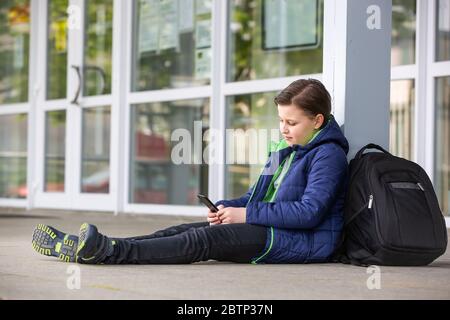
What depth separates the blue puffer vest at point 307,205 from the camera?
12.0 feet

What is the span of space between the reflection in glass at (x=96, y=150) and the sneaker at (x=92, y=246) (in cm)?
480

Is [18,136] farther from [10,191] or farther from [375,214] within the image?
[375,214]

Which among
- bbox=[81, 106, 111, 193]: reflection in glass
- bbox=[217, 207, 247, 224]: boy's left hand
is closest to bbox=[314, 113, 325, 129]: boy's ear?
bbox=[217, 207, 247, 224]: boy's left hand

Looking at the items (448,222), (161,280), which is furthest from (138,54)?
(161,280)

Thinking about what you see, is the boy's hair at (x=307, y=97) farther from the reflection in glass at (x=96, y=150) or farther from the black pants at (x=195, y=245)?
the reflection in glass at (x=96, y=150)

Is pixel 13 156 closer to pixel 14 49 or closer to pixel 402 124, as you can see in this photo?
pixel 14 49

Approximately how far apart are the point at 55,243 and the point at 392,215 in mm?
1335

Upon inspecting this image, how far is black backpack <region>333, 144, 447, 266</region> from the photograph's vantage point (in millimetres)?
3604

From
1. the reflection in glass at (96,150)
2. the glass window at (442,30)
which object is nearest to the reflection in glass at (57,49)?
the reflection in glass at (96,150)

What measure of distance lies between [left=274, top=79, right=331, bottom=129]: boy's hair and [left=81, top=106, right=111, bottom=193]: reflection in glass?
473cm

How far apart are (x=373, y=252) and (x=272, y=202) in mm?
448

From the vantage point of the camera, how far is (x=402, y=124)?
324 inches

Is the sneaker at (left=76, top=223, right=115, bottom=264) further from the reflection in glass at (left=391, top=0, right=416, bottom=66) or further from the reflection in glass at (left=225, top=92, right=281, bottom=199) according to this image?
the reflection in glass at (left=391, top=0, right=416, bottom=66)

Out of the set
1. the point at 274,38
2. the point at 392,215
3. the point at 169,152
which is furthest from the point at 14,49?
the point at 392,215
